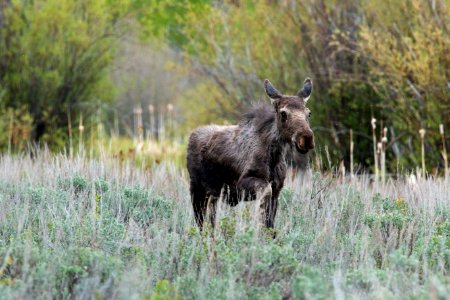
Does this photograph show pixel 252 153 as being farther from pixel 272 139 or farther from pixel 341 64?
pixel 341 64

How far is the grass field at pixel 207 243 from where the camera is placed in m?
5.09

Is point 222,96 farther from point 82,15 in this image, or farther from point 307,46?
point 82,15

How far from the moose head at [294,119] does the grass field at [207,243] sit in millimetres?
635

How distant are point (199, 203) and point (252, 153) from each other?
2.72ft

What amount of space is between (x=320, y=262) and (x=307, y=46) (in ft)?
23.9

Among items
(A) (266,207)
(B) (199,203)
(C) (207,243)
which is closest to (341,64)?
(B) (199,203)

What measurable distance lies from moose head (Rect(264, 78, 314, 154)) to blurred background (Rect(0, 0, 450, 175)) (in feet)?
13.4

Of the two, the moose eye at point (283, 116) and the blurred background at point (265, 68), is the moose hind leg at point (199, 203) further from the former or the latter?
the blurred background at point (265, 68)

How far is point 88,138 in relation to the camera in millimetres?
15141

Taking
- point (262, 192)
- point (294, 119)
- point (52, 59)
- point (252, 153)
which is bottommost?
point (262, 192)

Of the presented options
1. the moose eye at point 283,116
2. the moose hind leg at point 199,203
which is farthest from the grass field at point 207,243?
the moose eye at point 283,116

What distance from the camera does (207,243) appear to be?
5.92 m

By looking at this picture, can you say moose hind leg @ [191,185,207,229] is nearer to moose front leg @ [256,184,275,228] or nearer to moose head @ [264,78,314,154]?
moose front leg @ [256,184,275,228]

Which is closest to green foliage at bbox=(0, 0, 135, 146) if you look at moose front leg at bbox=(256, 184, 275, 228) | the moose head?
the moose head
